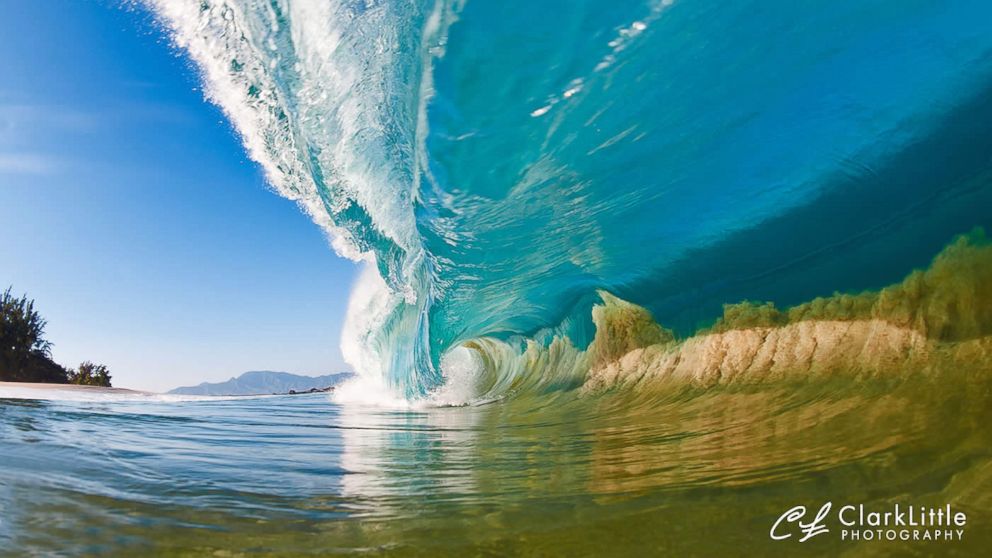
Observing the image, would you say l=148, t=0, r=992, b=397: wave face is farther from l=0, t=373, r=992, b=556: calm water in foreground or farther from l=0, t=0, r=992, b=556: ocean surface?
l=0, t=373, r=992, b=556: calm water in foreground

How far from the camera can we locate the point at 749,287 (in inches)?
243

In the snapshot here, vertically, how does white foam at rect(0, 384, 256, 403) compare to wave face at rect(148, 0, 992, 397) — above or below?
below

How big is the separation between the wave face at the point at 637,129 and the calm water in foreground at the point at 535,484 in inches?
81.5

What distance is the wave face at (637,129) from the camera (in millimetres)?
4289

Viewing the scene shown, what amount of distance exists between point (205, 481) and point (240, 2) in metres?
5.02

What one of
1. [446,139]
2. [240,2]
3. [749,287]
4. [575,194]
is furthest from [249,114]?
[749,287]

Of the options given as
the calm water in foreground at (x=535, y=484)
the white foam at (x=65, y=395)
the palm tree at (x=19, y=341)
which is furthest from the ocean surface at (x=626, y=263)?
the palm tree at (x=19, y=341)
